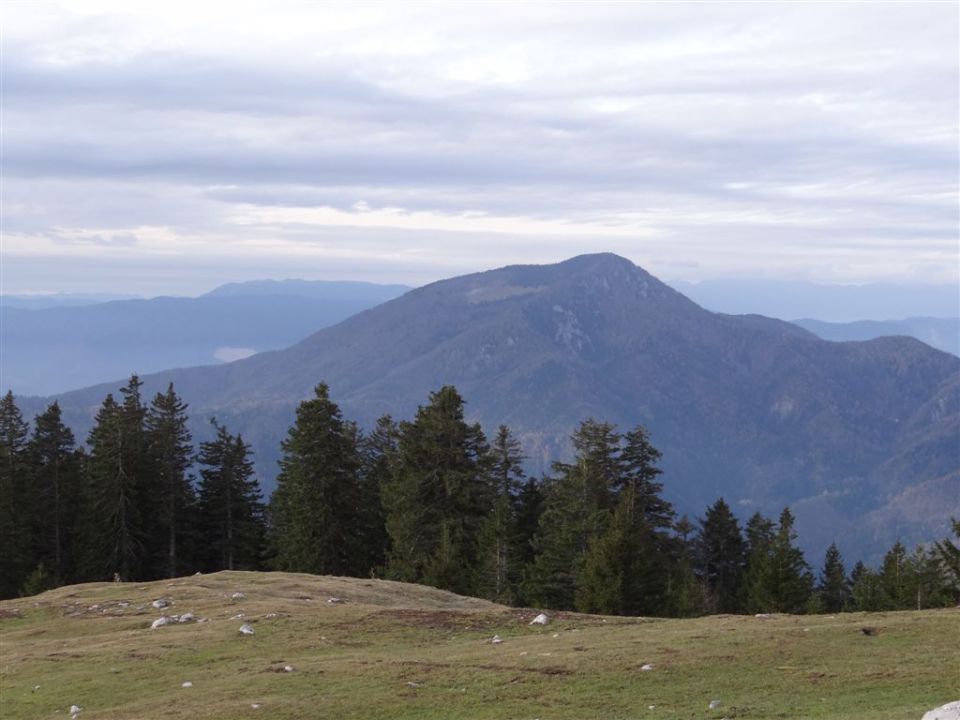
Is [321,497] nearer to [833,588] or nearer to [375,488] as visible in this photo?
[375,488]

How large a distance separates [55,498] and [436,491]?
30.8 metres

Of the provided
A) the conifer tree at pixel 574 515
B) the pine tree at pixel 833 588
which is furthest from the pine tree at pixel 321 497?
the pine tree at pixel 833 588

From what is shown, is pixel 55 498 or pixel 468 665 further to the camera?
pixel 55 498

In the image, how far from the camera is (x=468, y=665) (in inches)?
1038

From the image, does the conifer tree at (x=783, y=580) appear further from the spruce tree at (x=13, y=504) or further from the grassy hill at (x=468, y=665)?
the spruce tree at (x=13, y=504)

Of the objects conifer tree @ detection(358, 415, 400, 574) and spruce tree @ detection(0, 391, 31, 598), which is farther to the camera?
conifer tree @ detection(358, 415, 400, 574)

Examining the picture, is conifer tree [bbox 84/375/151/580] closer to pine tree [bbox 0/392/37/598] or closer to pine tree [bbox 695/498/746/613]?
pine tree [bbox 0/392/37/598]

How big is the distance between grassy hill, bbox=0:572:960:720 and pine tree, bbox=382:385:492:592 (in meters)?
24.2

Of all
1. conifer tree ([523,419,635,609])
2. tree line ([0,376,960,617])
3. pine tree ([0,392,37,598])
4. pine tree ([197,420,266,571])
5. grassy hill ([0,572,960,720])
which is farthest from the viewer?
pine tree ([197,420,266,571])

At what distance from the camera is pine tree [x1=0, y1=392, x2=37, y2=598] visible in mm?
66938

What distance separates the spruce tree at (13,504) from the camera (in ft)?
220

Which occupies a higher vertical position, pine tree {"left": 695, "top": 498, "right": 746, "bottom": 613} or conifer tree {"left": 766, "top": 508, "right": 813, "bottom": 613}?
conifer tree {"left": 766, "top": 508, "right": 813, "bottom": 613}

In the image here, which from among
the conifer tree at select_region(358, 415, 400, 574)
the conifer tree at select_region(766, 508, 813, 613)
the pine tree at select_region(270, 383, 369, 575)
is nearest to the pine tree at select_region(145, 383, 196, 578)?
the pine tree at select_region(270, 383, 369, 575)

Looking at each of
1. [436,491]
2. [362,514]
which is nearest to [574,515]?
[436,491]
